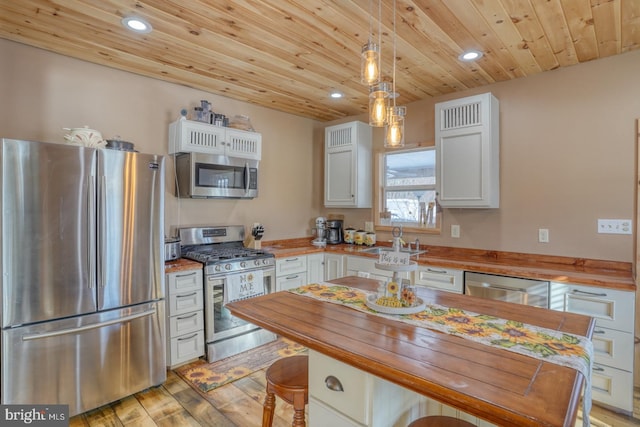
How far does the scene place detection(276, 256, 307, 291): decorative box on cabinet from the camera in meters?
3.39

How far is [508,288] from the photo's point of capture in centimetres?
250

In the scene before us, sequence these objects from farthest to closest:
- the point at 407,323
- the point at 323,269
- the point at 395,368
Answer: the point at 323,269 → the point at 407,323 → the point at 395,368

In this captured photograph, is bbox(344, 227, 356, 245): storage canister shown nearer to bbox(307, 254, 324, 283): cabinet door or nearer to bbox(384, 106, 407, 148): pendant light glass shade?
bbox(307, 254, 324, 283): cabinet door

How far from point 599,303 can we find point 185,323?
9.93ft

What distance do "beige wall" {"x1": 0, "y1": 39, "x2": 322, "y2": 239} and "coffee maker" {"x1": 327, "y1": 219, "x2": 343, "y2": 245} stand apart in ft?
1.11

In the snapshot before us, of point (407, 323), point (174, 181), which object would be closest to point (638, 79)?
point (407, 323)

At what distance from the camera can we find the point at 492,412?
795mm

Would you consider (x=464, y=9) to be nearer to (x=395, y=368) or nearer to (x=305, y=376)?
(x=395, y=368)

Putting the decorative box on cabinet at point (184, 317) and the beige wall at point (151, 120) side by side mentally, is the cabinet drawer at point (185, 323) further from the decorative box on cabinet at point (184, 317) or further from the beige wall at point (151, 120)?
the beige wall at point (151, 120)

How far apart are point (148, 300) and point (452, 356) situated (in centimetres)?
215

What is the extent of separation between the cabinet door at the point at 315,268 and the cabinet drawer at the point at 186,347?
4.21ft

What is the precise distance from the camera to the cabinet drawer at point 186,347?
2.67 meters

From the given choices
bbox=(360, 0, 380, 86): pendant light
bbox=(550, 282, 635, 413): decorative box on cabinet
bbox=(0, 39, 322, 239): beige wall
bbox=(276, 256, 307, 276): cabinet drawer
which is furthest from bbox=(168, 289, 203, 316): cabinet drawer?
bbox=(550, 282, 635, 413): decorative box on cabinet

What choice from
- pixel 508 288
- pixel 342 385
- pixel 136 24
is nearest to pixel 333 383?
pixel 342 385
